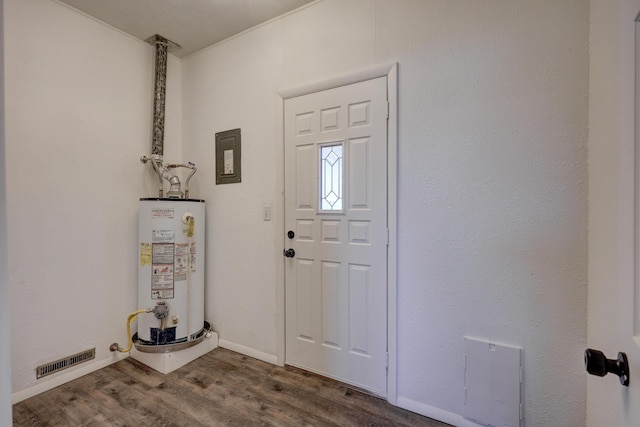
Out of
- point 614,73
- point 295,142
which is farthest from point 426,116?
point 295,142

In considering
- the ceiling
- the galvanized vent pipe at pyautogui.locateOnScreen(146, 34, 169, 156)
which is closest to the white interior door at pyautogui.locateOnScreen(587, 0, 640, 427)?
the ceiling

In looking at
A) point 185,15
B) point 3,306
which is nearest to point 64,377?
point 3,306

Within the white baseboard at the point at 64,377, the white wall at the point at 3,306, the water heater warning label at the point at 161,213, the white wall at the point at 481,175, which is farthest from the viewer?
the water heater warning label at the point at 161,213

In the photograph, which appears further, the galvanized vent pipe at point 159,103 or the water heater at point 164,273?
the galvanized vent pipe at point 159,103

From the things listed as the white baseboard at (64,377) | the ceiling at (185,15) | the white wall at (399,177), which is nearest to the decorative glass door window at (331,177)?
the white wall at (399,177)

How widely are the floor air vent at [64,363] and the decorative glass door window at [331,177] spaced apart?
81.9 inches

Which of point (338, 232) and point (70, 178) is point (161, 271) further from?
point (338, 232)

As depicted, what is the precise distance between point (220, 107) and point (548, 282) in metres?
2.65

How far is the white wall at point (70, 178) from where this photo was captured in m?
1.80

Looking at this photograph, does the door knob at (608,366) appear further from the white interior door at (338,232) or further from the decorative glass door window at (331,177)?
the decorative glass door window at (331,177)

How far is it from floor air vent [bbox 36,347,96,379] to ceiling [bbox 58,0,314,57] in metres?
2.55

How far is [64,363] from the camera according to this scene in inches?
77.0

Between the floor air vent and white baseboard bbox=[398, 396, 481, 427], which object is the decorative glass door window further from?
the floor air vent

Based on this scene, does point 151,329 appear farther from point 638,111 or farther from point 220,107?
point 638,111
